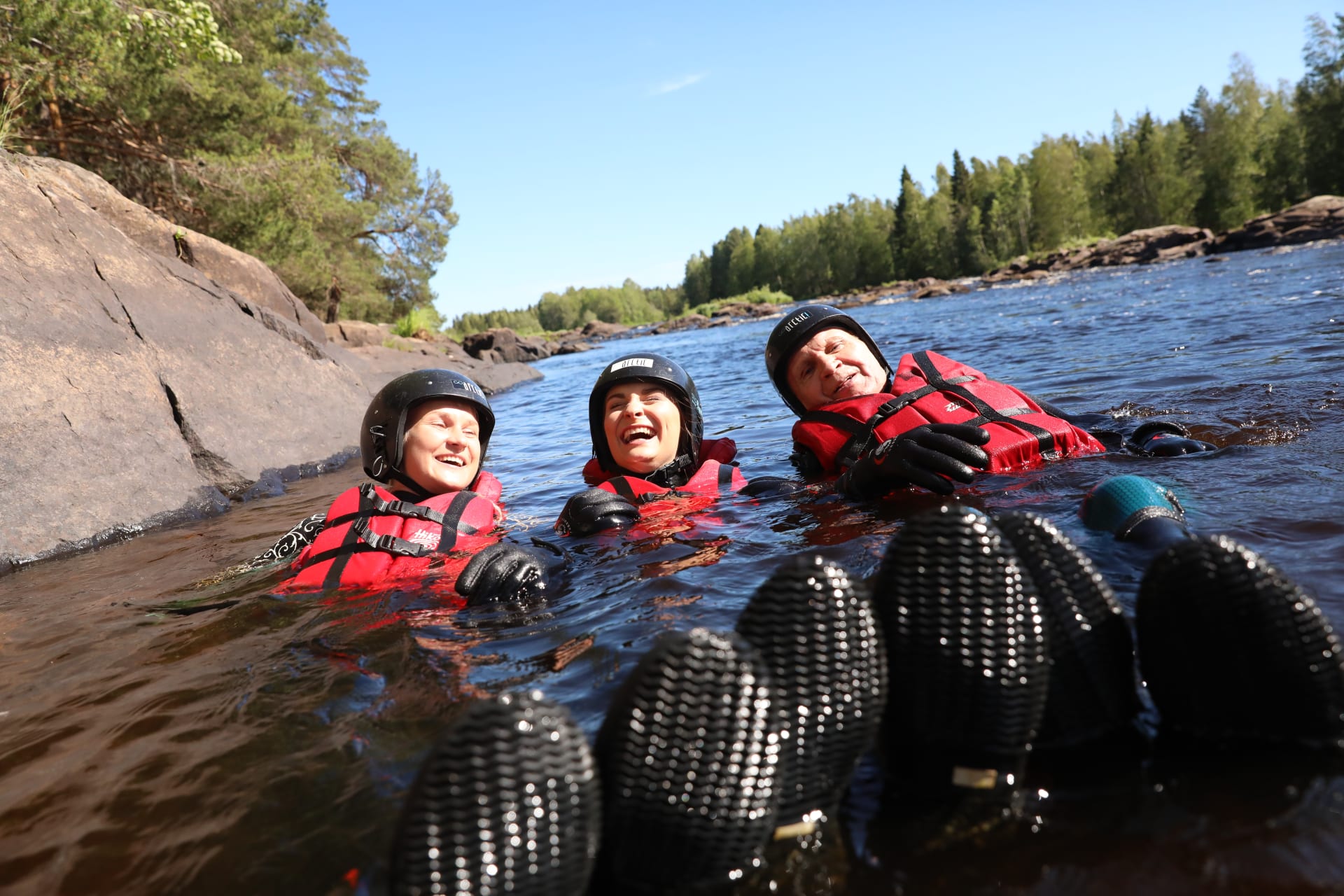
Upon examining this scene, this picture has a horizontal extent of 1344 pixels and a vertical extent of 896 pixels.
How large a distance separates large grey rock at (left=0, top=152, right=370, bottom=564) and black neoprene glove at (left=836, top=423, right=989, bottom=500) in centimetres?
602

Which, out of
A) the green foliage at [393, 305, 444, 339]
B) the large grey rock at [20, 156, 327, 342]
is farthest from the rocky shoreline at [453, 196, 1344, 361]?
the large grey rock at [20, 156, 327, 342]

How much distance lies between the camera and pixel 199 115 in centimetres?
1644

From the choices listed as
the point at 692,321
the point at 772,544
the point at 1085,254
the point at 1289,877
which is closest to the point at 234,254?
the point at 772,544

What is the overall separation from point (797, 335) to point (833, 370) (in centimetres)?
35

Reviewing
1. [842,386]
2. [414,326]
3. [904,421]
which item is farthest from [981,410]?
[414,326]

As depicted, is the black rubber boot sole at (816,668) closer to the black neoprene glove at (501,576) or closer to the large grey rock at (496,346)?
the black neoprene glove at (501,576)

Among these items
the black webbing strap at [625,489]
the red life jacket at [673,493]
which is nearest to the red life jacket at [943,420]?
the red life jacket at [673,493]

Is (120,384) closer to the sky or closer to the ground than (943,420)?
closer to the sky

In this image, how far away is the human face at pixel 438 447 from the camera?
4.61m

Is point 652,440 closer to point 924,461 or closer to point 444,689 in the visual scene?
point 924,461

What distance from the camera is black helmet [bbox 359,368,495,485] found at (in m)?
4.55

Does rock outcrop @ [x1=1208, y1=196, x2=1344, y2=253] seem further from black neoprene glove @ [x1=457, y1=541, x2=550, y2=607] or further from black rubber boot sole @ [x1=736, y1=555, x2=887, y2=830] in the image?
black rubber boot sole @ [x1=736, y1=555, x2=887, y2=830]

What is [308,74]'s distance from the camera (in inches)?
1048

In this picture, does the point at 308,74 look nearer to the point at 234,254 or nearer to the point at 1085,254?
the point at 234,254
